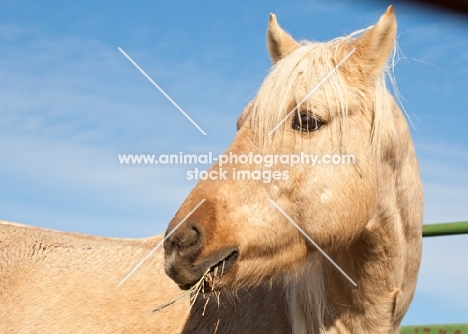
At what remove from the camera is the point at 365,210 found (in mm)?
2936

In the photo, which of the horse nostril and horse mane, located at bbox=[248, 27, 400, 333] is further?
horse mane, located at bbox=[248, 27, 400, 333]

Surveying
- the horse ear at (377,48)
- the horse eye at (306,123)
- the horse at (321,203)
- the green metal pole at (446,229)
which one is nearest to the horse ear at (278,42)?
the horse at (321,203)

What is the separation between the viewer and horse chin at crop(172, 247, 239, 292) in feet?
8.45

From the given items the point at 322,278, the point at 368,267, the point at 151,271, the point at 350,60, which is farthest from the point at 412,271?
the point at 151,271

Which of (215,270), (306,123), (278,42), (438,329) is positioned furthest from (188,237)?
(438,329)

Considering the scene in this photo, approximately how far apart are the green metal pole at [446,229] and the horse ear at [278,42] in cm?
222

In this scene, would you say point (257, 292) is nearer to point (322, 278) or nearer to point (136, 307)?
point (322, 278)

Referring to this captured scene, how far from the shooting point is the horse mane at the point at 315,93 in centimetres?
296

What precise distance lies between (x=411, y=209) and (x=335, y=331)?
0.89m

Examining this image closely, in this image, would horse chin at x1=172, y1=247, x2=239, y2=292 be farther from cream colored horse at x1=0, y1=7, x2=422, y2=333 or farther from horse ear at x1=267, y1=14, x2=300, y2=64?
horse ear at x1=267, y1=14, x2=300, y2=64

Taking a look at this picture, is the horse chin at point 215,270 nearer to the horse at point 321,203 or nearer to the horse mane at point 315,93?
the horse at point 321,203

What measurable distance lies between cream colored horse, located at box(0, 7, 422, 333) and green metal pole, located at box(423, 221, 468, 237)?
151 cm

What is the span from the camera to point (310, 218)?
9.35 ft

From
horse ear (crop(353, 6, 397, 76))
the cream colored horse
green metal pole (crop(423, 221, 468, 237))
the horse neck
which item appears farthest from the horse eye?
green metal pole (crop(423, 221, 468, 237))
